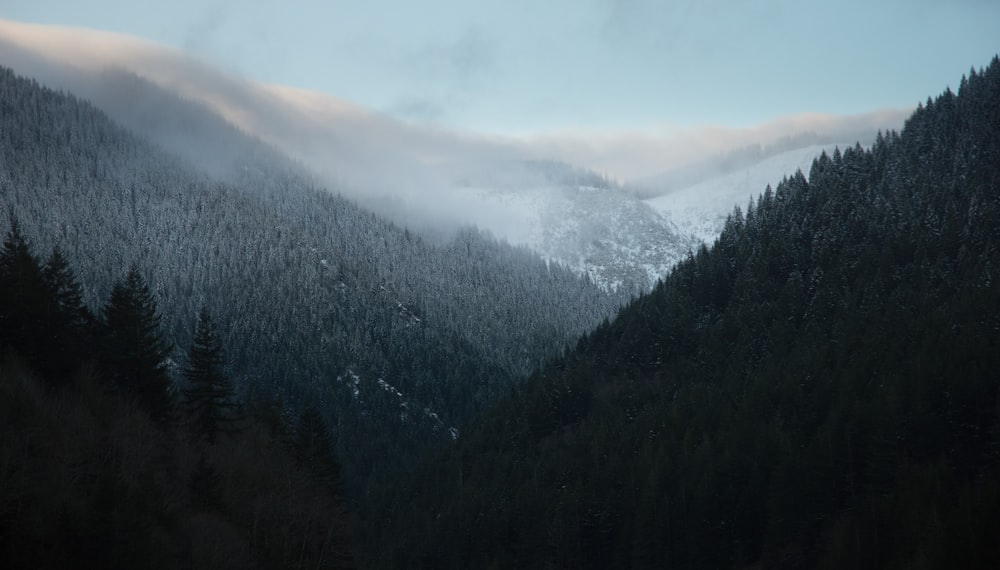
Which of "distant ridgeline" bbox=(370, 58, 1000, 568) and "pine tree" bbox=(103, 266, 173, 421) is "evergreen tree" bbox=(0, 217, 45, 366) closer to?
"pine tree" bbox=(103, 266, 173, 421)

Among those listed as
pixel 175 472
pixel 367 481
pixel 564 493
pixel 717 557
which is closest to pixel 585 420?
pixel 564 493

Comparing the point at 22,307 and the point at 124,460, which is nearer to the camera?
the point at 124,460

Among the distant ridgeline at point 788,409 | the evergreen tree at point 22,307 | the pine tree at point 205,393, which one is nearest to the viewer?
the evergreen tree at point 22,307

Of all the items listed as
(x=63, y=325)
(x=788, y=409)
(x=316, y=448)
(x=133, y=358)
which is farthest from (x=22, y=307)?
(x=788, y=409)

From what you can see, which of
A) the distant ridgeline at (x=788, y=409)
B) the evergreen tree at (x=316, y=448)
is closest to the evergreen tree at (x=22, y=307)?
the evergreen tree at (x=316, y=448)

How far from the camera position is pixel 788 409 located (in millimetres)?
85688

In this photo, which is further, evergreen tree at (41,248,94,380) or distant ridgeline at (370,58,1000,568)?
distant ridgeline at (370,58,1000,568)

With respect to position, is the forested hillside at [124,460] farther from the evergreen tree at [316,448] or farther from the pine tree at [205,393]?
the evergreen tree at [316,448]

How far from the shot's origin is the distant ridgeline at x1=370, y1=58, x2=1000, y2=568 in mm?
68125

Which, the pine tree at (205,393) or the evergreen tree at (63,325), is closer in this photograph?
the evergreen tree at (63,325)

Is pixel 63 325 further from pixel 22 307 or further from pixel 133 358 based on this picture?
pixel 133 358

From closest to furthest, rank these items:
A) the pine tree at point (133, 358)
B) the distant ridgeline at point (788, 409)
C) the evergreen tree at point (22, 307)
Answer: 1. the evergreen tree at point (22, 307)
2. the pine tree at point (133, 358)
3. the distant ridgeline at point (788, 409)

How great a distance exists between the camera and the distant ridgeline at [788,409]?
224 ft

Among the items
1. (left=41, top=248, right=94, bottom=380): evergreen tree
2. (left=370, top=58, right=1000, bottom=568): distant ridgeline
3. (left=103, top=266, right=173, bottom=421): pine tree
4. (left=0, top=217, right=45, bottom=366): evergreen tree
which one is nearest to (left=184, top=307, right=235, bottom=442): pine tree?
(left=103, top=266, right=173, bottom=421): pine tree
